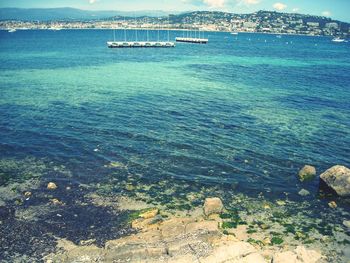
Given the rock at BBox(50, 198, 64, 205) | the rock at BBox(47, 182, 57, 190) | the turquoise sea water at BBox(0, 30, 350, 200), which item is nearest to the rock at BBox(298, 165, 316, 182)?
the turquoise sea water at BBox(0, 30, 350, 200)

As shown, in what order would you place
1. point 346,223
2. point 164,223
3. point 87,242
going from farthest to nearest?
point 346,223 < point 164,223 < point 87,242

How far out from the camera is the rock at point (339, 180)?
1081 inches

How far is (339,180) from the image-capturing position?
2767cm

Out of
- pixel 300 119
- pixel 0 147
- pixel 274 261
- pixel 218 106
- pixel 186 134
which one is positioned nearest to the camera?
pixel 274 261

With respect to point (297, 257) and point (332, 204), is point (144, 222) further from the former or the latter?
point (332, 204)

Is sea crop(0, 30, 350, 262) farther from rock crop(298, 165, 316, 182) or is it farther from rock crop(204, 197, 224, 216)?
rock crop(204, 197, 224, 216)

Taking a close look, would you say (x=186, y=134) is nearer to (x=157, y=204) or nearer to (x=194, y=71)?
(x=157, y=204)

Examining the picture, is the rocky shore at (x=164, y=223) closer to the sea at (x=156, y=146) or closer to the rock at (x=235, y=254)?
the rock at (x=235, y=254)

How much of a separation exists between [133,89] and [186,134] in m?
28.8

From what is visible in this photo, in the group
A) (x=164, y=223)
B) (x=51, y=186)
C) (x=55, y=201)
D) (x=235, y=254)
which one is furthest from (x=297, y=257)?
(x=51, y=186)

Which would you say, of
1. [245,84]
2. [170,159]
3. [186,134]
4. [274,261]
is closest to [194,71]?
[245,84]

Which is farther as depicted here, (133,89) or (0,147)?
(133,89)

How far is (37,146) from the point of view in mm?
36750

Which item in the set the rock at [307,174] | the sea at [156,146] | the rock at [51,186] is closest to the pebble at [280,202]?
the sea at [156,146]
